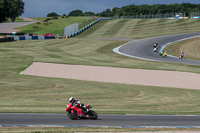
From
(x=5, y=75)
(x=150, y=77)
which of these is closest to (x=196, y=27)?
(x=150, y=77)

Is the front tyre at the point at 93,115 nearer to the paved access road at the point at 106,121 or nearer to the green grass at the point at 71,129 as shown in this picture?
the paved access road at the point at 106,121

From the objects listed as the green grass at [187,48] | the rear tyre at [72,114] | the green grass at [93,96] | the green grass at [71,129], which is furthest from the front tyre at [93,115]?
the green grass at [187,48]

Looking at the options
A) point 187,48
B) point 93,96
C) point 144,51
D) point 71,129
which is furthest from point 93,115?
point 187,48

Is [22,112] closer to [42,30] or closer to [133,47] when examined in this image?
[133,47]

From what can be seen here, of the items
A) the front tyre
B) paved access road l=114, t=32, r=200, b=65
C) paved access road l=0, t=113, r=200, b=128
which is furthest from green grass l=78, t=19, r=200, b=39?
the front tyre

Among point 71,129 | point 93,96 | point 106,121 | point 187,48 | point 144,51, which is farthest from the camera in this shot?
point 187,48

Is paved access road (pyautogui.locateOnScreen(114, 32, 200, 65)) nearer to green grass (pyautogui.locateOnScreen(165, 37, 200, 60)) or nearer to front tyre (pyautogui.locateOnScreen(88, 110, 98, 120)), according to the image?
green grass (pyautogui.locateOnScreen(165, 37, 200, 60))

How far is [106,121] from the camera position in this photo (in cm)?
1386

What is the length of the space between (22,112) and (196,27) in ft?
279

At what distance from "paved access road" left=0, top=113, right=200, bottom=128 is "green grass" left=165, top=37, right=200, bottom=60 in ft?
126

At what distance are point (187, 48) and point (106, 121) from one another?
50.1 meters

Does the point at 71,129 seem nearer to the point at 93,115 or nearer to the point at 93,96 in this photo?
the point at 93,115

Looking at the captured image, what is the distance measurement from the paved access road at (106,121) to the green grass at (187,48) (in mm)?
38398

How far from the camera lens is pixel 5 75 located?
93.0 ft
